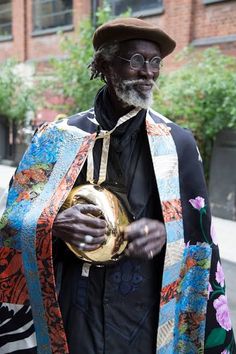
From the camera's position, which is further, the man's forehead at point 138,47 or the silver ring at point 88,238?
the man's forehead at point 138,47

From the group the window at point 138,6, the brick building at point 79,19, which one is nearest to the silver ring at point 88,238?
the brick building at point 79,19

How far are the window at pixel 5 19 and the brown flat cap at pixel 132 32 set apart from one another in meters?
15.3

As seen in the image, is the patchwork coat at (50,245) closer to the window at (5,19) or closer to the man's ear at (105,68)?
the man's ear at (105,68)

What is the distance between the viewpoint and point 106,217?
165cm

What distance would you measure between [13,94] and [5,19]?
13.4 ft

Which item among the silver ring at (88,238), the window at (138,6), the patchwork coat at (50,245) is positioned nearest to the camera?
the silver ring at (88,238)

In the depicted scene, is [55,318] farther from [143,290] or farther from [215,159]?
[215,159]

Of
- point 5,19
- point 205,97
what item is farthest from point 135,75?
point 5,19

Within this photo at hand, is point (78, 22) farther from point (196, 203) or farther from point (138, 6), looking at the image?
point (196, 203)

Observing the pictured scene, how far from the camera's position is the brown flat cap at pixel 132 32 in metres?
1.83

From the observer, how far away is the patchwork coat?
179cm

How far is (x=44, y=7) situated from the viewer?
585 inches

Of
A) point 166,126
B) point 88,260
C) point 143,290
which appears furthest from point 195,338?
point 166,126

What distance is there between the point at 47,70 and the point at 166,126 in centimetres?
1229
